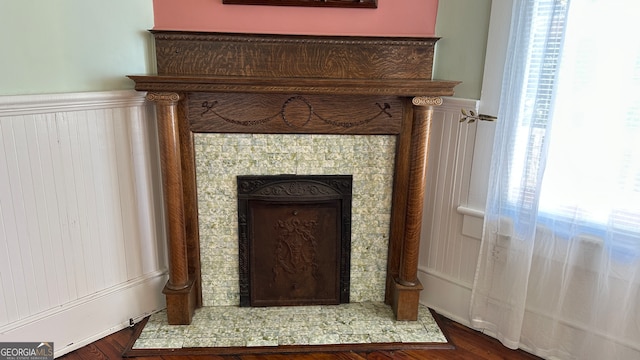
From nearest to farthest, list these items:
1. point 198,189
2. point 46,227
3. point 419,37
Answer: point 46,227 → point 419,37 → point 198,189

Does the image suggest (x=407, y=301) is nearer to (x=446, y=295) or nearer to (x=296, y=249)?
(x=446, y=295)

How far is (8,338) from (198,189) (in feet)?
3.40

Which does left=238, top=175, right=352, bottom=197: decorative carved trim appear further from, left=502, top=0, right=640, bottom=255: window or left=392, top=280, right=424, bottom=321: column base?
left=502, top=0, right=640, bottom=255: window

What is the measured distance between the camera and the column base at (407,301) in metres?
2.27

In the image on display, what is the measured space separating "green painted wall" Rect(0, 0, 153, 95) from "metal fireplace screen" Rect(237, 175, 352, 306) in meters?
0.80

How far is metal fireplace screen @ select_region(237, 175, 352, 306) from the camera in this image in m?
2.26

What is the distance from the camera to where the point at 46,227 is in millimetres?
1922

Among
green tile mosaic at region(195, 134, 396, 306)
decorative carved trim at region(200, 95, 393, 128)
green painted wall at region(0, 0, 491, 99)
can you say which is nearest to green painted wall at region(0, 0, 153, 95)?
green painted wall at region(0, 0, 491, 99)

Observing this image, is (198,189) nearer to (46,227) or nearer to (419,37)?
(46,227)

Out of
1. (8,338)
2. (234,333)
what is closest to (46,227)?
(8,338)

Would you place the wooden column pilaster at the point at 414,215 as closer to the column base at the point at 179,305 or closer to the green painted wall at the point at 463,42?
the green painted wall at the point at 463,42

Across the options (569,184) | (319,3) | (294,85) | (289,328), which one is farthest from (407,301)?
(319,3)

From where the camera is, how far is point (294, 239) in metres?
2.35

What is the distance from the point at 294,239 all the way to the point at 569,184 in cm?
135
